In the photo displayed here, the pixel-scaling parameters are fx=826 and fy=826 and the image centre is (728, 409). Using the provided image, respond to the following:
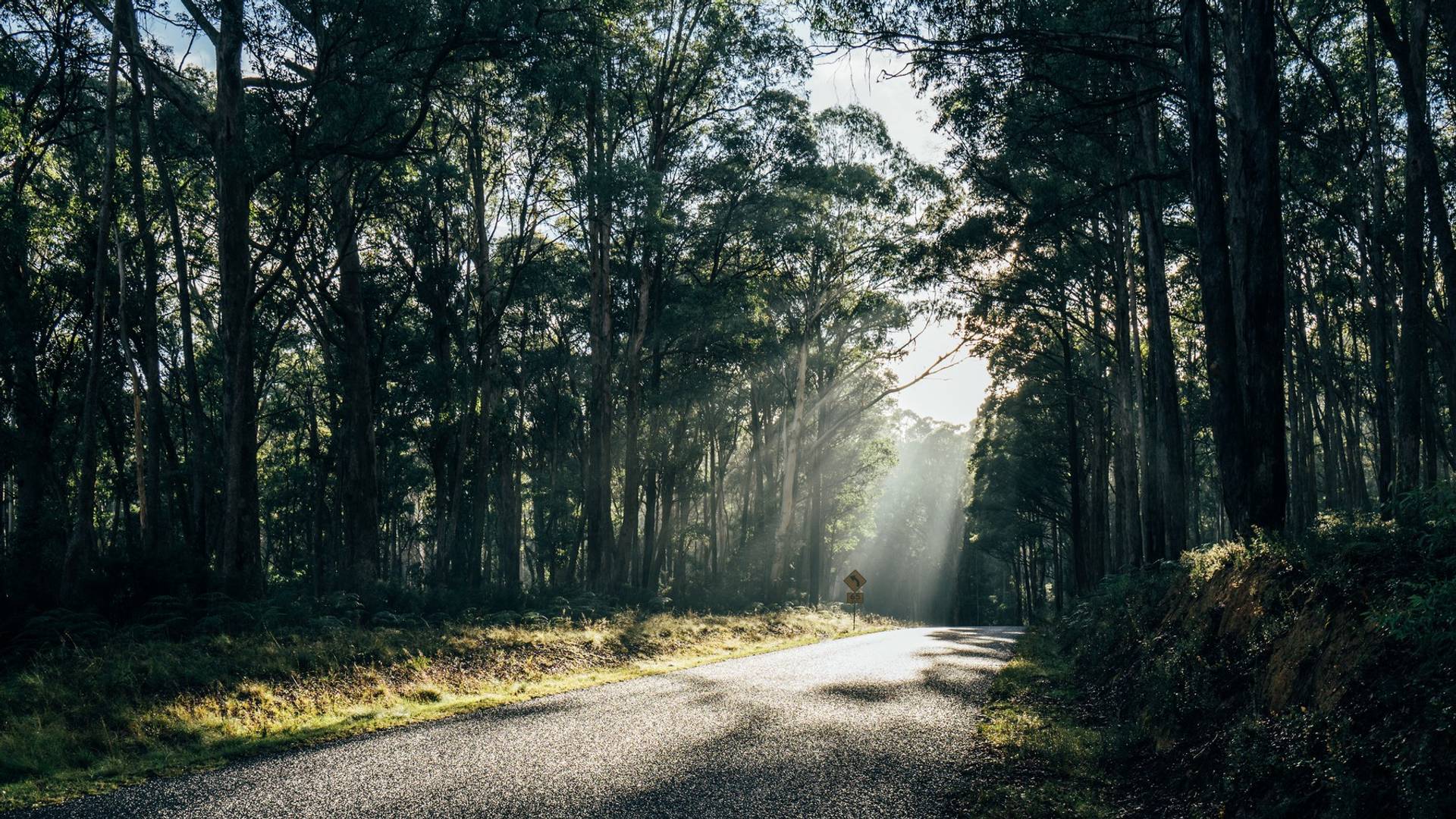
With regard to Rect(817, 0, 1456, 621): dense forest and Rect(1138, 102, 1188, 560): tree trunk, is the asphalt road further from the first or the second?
Rect(1138, 102, 1188, 560): tree trunk

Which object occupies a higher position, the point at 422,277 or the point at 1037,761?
the point at 422,277

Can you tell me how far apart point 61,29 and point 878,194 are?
67.1ft

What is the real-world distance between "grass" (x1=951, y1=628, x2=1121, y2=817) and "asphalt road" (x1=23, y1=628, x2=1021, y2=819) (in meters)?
0.23

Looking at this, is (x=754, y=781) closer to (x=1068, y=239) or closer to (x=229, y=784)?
(x=229, y=784)

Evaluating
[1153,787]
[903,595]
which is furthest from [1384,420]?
[903,595]

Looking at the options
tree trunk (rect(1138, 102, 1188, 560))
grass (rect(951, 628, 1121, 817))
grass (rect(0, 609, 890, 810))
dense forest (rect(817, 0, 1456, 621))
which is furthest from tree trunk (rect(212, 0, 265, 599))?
tree trunk (rect(1138, 102, 1188, 560))

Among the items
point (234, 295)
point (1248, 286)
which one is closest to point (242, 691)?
point (234, 295)

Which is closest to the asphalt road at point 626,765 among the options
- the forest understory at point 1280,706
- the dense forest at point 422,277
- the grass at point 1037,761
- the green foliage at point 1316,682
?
the grass at point 1037,761

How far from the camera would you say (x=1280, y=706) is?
14.2 ft

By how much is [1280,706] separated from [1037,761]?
5.79 feet

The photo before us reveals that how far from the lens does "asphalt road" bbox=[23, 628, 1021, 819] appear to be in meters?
4.60

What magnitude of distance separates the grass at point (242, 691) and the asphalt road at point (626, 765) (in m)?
0.73

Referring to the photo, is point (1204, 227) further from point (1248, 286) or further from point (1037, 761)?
point (1037, 761)

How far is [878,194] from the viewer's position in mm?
26438
